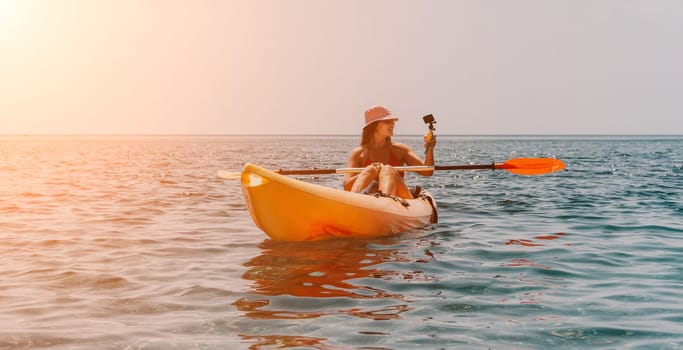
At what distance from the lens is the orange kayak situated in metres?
8.63

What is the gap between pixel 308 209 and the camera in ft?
29.0

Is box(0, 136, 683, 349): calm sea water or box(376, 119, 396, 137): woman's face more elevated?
box(376, 119, 396, 137): woman's face

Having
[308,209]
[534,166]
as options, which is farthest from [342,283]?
[534,166]

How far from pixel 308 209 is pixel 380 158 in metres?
2.42

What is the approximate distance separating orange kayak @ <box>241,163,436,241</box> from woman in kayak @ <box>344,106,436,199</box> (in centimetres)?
53

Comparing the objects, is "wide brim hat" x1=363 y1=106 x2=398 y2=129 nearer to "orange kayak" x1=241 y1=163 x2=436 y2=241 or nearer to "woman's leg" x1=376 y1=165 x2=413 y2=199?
"woman's leg" x1=376 y1=165 x2=413 y2=199

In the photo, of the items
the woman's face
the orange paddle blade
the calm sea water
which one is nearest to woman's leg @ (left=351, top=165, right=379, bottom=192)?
the woman's face

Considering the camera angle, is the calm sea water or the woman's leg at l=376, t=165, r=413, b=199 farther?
the woman's leg at l=376, t=165, r=413, b=199

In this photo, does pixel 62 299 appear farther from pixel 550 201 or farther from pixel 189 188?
pixel 189 188

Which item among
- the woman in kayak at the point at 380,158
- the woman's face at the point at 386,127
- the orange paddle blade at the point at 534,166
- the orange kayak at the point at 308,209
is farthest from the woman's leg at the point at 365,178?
the orange paddle blade at the point at 534,166

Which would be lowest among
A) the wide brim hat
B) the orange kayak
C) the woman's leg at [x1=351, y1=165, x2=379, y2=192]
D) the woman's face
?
the orange kayak

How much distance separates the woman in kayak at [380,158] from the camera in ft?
A: 33.1

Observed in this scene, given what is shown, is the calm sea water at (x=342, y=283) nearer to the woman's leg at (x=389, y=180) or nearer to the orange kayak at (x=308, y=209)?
the orange kayak at (x=308, y=209)

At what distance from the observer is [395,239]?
9547 millimetres
